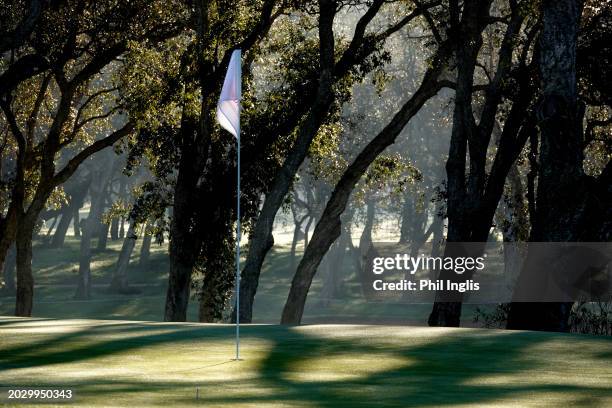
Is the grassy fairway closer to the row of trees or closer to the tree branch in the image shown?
the row of trees

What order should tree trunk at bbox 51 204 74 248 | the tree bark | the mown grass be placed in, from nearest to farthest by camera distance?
the tree bark → the mown grass → tree trunk at bbox 51 204 74 248

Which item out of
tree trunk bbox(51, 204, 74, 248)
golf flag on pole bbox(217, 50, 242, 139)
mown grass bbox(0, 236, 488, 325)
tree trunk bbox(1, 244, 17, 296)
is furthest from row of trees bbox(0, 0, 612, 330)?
tree trunk bbox(51, 204, 74, 248)

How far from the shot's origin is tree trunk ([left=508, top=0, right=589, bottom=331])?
21531 mm

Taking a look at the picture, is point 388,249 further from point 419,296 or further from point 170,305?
point 170,305

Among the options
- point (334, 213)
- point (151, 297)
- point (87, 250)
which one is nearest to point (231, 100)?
point (334, 213)

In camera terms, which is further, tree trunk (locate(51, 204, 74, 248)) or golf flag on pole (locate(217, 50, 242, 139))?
tree trunk (locate(51, 204, 74, 248))

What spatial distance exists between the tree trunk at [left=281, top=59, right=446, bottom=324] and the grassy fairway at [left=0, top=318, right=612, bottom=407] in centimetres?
1306

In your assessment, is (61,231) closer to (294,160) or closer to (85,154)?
(85,154)

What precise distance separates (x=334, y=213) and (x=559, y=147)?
9460 millimetres

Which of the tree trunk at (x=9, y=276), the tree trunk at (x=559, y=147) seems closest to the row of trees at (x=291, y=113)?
the tree trunk at (x=559, y=147)

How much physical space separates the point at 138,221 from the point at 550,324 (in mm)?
15751

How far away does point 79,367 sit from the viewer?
12.6m

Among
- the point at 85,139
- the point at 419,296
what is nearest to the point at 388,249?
the point at 419,296

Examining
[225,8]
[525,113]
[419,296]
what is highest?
[225,8]
